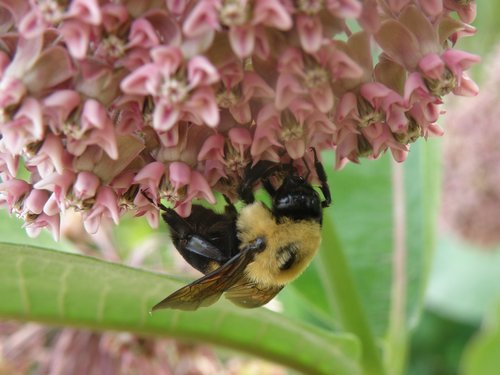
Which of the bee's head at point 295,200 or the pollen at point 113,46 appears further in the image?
the bee's head at point 295,200

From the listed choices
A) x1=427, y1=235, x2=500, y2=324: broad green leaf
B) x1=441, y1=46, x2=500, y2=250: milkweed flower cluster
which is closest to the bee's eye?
x1=441, y1=46, x2=500, y2=250: milkweed flower cluster

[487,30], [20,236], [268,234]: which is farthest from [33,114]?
[487,30]

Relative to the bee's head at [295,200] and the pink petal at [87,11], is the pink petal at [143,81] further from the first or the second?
the bee's head at [295,200]

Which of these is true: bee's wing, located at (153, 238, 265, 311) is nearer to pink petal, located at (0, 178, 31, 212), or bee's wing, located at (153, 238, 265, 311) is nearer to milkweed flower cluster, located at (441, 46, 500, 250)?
A: pink petal, located at (0, 178, 31, 212)

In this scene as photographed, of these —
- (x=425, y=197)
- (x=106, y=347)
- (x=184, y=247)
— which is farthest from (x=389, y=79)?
(x=106, y=347)

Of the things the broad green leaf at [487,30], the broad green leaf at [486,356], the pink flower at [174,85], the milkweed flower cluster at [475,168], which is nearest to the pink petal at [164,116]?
the pink flower at [174,85]

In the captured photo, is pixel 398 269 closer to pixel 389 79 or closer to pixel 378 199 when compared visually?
pixel 378 199
